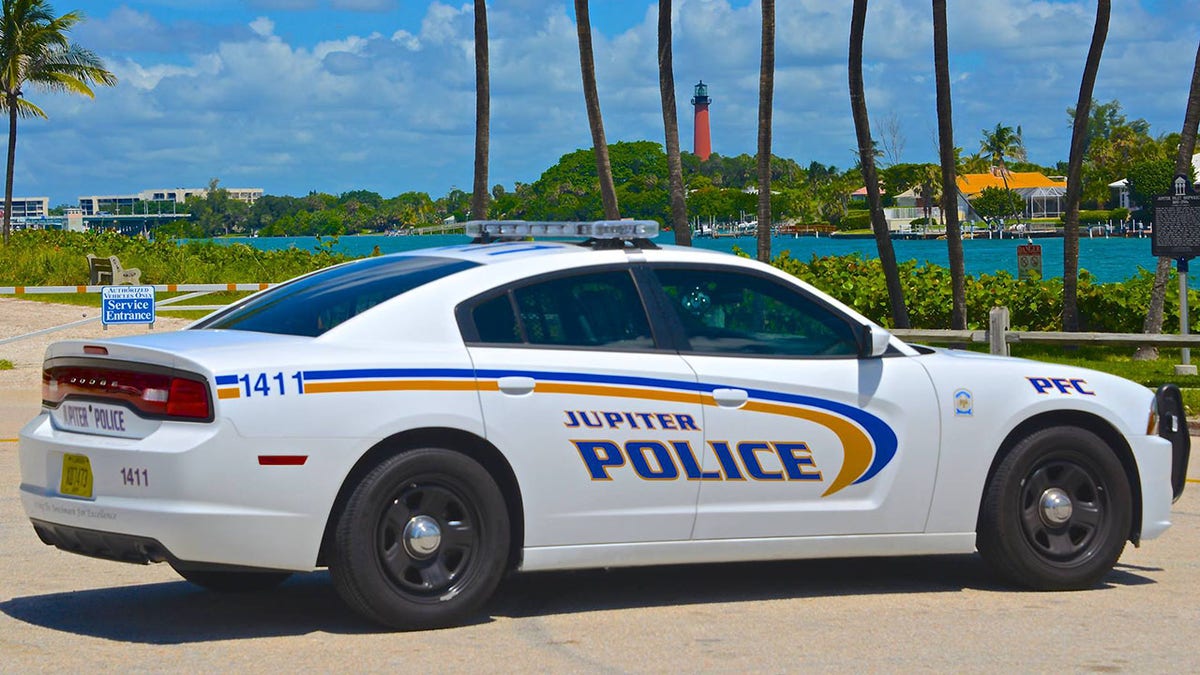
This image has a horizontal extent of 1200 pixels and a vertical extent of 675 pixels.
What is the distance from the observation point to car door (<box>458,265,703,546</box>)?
6895mm

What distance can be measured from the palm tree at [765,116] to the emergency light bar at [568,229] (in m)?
17.0

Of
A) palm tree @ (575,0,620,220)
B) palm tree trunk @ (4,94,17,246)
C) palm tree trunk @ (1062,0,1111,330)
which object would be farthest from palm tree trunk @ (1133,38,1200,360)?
palm tree trunk @ (4,94,17,246)

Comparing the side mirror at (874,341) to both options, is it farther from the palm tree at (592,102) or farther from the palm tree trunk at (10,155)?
the palm tree trunk at (10,155)

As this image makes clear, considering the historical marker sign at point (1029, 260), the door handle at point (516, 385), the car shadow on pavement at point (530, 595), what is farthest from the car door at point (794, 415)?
the historical marker sign at point (1029, 260)

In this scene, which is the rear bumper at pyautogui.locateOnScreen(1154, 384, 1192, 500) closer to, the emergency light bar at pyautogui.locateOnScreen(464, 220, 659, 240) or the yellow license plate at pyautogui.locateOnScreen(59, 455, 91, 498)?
the emergency light bar at pyautogui.locateOnScreen(464, 220, 659, 240)

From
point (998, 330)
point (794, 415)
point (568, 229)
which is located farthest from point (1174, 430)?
point (998, 330)

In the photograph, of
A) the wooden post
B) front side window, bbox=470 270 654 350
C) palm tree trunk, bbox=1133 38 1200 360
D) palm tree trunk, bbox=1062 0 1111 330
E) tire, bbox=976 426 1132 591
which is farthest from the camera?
palm tree trunk, bbox=1062 0 1111 330

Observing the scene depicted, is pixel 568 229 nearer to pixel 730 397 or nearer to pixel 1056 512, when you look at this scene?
pixel 730 397

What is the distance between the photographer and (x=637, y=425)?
23.2 feet

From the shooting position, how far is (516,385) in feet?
22.6

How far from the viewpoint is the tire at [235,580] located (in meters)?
7.59

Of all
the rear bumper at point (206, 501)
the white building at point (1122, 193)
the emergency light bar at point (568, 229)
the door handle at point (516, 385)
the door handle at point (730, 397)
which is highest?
the white building at point (1122, 193)

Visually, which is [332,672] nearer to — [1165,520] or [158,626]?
[158,626]

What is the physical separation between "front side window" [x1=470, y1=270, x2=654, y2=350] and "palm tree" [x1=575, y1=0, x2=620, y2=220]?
1993cm
